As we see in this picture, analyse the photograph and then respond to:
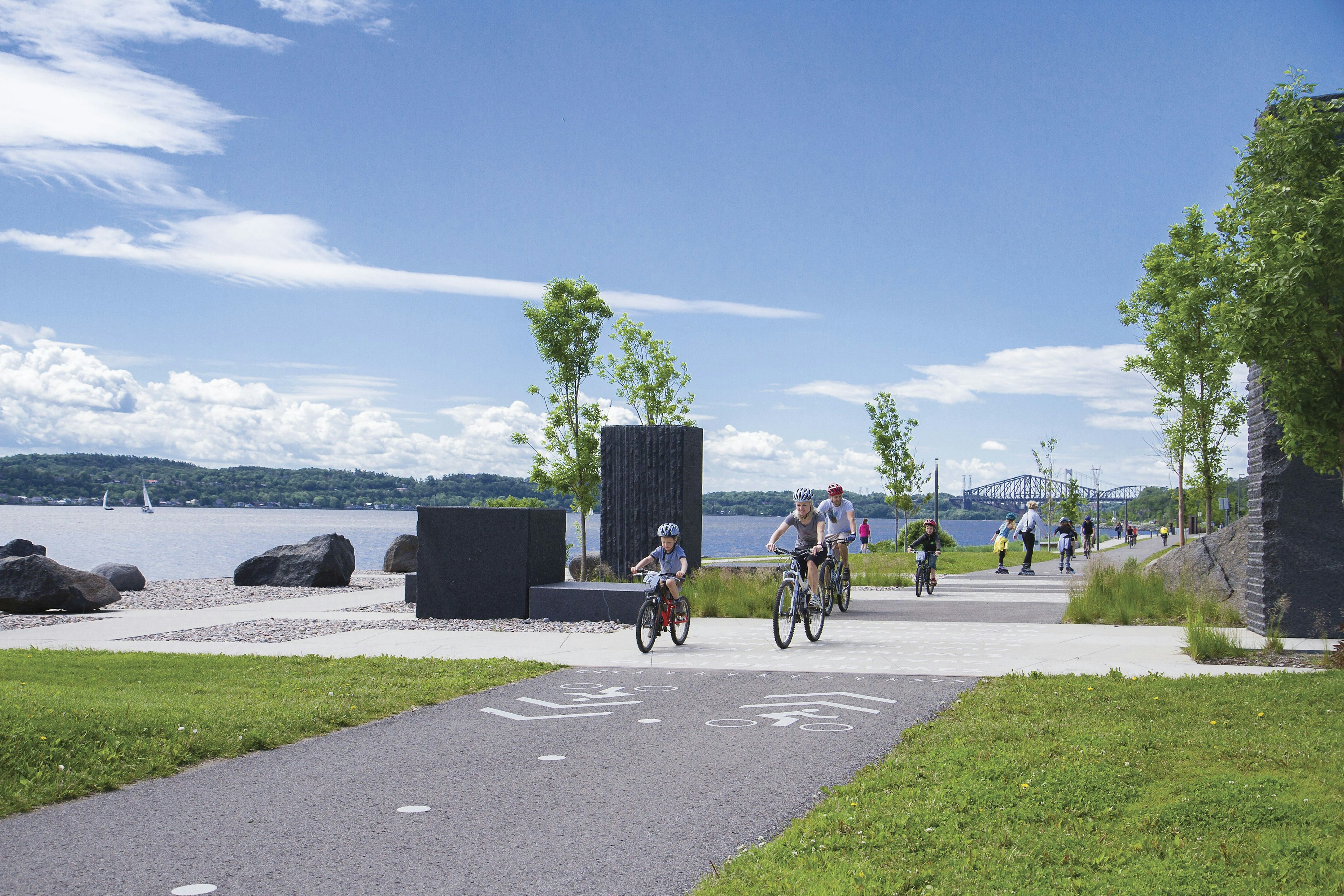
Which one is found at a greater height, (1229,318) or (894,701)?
(1229,318)

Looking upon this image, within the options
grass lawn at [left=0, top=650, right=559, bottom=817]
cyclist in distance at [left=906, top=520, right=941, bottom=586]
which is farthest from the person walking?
grass lawn at [left=0, top=650, right=559, bottom=817]

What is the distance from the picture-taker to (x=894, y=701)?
8383 millimetres

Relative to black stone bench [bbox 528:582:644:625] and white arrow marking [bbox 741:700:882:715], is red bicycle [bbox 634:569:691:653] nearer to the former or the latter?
black stone bench [bbox 528:582:644:625]

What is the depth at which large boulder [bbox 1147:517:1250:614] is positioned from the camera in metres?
14.7

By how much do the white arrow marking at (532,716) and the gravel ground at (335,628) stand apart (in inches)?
221

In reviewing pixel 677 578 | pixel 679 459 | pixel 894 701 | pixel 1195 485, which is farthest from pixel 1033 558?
pixel 894 701

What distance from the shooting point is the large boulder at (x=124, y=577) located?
22.2 meters

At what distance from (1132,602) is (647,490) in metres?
8.54

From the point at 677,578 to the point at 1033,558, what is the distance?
32527 mm

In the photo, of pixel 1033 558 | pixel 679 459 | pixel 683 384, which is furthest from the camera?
pixel 1033 558

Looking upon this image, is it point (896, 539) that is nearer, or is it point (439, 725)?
point (439, 725)

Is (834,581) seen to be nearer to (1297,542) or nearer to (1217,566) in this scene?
(1217,566)

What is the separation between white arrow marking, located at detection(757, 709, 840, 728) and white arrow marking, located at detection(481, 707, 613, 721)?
123 cm

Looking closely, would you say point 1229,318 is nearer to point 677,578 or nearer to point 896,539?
point 677,578
